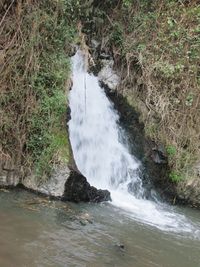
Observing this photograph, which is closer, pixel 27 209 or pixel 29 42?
pixel 27 209

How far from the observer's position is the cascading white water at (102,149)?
7.91 m

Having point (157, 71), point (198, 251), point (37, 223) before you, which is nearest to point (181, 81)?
point (157, 71)

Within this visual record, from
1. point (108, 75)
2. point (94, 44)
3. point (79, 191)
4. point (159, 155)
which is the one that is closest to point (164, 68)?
point (108, 75)

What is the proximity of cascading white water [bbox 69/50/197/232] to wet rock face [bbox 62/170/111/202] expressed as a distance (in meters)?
0.32

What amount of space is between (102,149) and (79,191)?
1438 mm

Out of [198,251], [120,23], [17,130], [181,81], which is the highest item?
[120,23]

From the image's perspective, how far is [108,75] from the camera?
9547 mm

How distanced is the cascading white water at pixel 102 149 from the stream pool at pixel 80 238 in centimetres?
82

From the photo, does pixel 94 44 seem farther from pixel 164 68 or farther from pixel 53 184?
pixel 53 184

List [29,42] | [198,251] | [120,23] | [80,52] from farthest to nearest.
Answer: [120,23], [80,52], [29,42], [198,251]

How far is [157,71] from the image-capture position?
9555 millimetres

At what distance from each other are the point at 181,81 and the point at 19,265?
6.13m

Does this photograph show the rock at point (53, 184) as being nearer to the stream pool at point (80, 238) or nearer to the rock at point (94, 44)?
the stream pool at point (80, 238)

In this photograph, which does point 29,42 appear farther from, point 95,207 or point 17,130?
point 95,207
